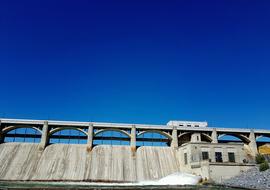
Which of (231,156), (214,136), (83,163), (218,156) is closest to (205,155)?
(218,156)

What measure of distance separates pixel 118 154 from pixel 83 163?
749 cm

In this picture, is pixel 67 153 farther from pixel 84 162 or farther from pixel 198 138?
pixel 198 138

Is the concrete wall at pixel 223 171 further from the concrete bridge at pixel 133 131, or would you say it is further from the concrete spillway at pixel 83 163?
the concrete bridge at pixel 133 131

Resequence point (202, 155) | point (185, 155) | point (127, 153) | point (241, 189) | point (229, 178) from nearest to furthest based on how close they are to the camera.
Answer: point (241, 189), point (229, 178), point (202, 155), point (185, 155), point (127, 153)

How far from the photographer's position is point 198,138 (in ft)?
174

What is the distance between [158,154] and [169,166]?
4.51m

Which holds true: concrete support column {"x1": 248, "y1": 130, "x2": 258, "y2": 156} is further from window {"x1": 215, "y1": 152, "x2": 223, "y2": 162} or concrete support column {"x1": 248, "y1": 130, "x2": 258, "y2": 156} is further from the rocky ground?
the rocky ground

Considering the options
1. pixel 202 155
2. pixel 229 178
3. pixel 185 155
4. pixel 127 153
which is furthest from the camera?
pixel 127 153

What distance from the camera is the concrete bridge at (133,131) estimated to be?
5128 centimetres

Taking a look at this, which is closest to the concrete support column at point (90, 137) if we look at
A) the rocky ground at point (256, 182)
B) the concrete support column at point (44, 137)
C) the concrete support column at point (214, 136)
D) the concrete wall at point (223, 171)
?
the concrete support column at point (44, 137)

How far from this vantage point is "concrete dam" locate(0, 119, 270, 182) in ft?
140

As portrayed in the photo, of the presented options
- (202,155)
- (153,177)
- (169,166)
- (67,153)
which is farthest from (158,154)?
(67,153)

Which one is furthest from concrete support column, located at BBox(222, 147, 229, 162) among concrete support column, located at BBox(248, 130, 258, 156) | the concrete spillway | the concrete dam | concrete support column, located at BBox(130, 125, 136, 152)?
concrete support column, located at BBox(130, 125, 136, 152)

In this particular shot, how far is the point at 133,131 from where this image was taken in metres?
53.2
